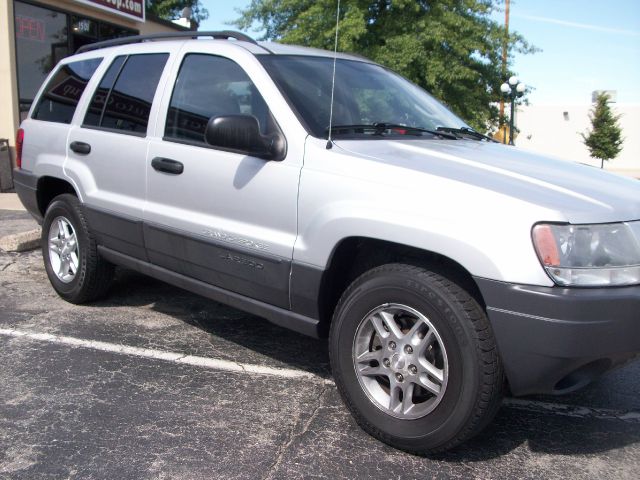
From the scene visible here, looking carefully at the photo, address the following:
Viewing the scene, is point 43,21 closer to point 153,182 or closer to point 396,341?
point 153,182

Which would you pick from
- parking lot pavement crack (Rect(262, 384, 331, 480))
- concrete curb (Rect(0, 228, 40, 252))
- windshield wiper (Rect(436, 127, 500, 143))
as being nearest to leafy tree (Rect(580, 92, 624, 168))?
concrete curb (Rect(0, 228, 40, 252))

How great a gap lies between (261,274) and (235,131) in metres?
0.75

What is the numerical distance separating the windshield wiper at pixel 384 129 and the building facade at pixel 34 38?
9562 mm

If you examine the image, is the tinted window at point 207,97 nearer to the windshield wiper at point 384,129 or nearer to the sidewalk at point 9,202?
the windshield wiper at point 384,129

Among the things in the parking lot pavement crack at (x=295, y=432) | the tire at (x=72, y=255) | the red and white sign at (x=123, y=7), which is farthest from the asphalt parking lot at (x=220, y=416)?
the red and white sign at (x=123, y=7)

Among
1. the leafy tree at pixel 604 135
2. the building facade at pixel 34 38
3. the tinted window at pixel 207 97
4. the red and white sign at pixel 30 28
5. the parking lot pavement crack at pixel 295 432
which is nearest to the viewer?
the parking lot pavement crack at pixel 295 432

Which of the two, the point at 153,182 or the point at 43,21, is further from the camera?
the point at 43,21

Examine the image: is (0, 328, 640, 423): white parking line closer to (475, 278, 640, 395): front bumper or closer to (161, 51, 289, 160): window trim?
(475, 278, 640, 395): front bumper

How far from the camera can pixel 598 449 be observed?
292 cm

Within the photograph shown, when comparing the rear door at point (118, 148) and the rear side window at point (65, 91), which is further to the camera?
the rear side window at point (65, 91)

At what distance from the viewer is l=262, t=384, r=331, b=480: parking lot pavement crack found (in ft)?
8.67

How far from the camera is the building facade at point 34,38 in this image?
10.9 m

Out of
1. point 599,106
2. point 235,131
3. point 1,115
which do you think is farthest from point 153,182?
point 599,106

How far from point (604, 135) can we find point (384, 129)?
49103 mm
